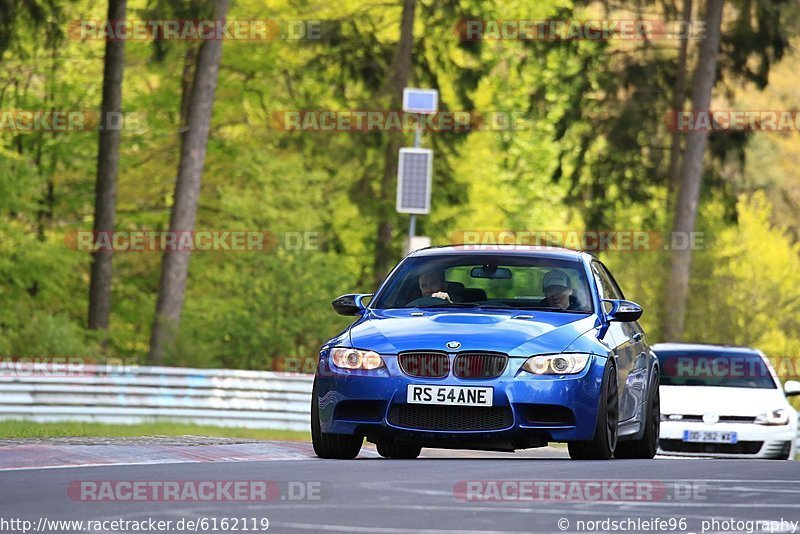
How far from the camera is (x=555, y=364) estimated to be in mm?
12312

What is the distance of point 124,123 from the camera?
42.0 m

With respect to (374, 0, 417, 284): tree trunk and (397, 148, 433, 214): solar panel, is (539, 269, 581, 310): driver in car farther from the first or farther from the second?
(374, 0, 417, 284): tree trunk

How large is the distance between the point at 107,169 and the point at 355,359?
25.7 meters

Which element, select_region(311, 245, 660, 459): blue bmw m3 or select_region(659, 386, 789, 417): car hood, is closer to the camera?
select_region(311, 245, 660, 459): blue bmw m3

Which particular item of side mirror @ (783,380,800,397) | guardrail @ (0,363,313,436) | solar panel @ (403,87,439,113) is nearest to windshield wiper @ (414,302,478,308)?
side mirror @ (783,380,800,397)

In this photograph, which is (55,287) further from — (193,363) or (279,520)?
(279,520)

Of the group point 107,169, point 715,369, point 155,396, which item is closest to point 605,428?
point 715,369

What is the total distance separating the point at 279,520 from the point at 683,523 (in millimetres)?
1941

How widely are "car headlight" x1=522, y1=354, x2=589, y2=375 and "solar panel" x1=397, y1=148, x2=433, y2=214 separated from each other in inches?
558

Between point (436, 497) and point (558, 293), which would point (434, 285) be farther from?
point (436, 497)

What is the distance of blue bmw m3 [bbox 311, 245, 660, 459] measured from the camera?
12266 millimetres

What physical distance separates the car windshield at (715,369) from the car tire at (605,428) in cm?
734

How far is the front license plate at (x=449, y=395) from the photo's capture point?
1222cm

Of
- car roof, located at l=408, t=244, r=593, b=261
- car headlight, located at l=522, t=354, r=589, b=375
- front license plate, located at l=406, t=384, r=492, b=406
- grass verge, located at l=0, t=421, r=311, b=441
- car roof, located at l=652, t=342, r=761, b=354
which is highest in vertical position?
car roof, located at l=408, t=244, r=593, b=261
